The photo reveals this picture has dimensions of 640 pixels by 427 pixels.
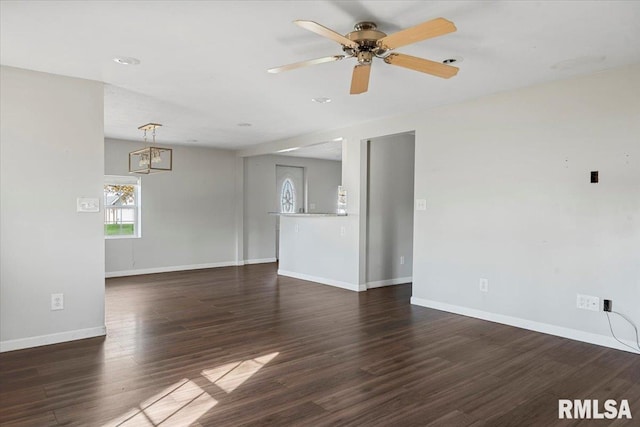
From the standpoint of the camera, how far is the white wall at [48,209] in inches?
131

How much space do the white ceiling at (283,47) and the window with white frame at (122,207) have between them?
9.12ft

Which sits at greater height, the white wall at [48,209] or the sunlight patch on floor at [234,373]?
the white wall at [48,209]

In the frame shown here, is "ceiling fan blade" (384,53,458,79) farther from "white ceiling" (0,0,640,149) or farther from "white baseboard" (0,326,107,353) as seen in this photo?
"white baseboard" (0,326,107,353)

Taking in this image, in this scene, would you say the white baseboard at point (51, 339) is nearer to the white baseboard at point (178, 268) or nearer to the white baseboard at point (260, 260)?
the white baseboard at point (178, 268)

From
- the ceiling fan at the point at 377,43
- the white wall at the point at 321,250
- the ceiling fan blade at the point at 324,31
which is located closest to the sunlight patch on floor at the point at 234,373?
the ceiling fan at the point at 377,43

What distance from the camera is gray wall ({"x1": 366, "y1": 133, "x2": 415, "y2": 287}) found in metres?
5.86

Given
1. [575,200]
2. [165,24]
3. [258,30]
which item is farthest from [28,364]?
[575,200]

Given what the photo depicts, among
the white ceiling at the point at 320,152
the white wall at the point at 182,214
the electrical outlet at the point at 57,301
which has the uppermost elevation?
the white ceiling at the point at 320,152

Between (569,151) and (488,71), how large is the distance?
1051 millimetres

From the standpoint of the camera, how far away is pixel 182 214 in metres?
7.62

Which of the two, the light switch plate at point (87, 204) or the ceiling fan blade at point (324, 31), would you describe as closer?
the ceiling fan blade at point (324, 31)

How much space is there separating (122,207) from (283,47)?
5.36 m

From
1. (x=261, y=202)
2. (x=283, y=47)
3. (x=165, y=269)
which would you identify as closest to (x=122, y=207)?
(x=165, y=269)

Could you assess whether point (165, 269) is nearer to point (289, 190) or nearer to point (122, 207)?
point (122, 207)
